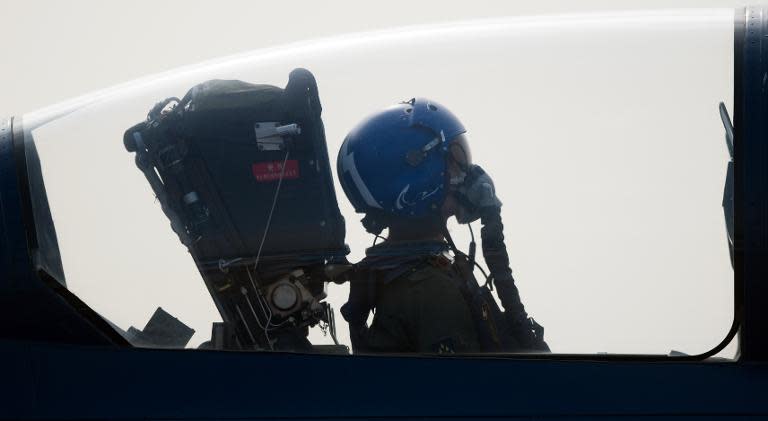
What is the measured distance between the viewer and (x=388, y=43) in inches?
150

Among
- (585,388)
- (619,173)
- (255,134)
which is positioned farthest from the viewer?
(255,134)

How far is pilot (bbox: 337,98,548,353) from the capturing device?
11.0 feet

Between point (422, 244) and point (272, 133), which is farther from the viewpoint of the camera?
point (272, 133)

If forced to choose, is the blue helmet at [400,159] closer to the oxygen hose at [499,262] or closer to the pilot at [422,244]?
the pilot at [422,244]

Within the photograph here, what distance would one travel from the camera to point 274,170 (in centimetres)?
360

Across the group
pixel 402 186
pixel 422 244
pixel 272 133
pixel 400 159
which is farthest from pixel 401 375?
pixel 272 133

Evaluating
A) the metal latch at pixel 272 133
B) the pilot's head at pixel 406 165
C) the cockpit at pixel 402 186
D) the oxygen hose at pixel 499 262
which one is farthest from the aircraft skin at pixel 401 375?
the metal latch at pixel 272 133

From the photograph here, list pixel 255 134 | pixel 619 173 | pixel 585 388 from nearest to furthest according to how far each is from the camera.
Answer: pixel 585 388, pixel 619 173, pixel 255 134

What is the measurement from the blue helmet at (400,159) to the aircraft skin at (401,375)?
58cm

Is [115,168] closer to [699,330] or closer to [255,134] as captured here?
[255,134]

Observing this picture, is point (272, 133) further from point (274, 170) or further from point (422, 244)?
point (422, 244)

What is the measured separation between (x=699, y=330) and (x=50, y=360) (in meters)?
1.93

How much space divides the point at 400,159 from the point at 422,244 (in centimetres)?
37

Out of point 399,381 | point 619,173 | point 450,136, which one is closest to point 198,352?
point 399,381
